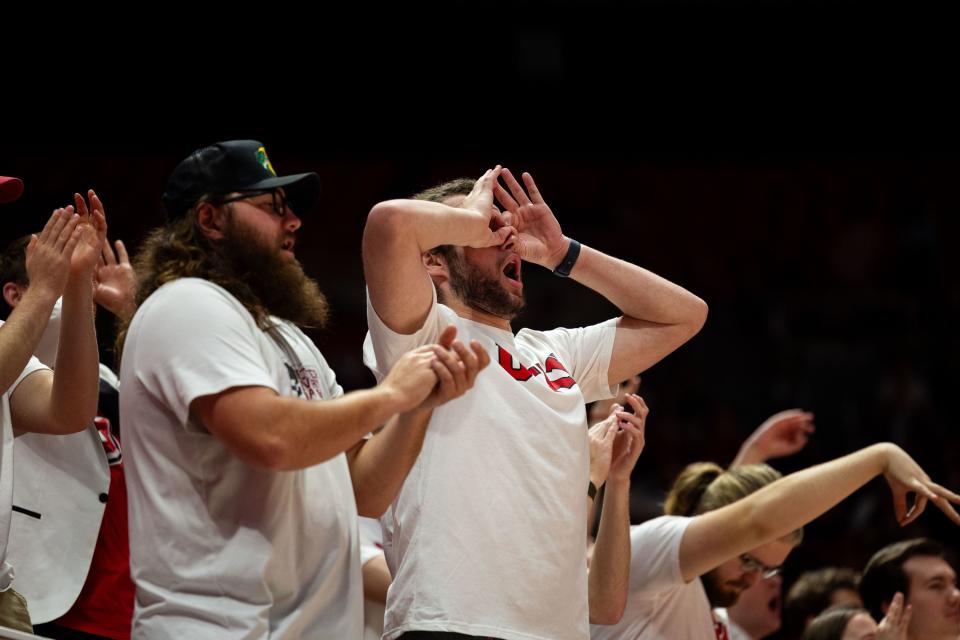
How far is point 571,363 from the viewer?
10.0 ft

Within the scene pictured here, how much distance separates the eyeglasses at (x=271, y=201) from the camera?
2.36 metres

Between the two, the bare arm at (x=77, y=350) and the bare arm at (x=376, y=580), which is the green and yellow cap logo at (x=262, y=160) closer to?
the bare arm at (x=77, y=350)

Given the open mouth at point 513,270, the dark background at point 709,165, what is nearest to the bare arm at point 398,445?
the open mouth at point 513,270

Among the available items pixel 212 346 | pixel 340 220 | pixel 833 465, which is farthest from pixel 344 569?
pixel 340 220

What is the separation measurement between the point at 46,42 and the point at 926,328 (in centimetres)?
631

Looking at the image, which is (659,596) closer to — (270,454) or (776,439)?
(776,439)

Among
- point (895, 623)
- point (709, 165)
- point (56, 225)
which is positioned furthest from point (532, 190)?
point (709, 165)

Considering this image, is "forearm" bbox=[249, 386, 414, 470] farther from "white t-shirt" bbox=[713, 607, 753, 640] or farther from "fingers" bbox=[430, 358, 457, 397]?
"white t-shirt" bbox=[713, 607, 753, 640]

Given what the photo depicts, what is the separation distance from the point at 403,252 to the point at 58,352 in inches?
36.2

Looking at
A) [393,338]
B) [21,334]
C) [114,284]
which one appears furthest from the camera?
[114,284]

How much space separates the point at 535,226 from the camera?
10.3 ft

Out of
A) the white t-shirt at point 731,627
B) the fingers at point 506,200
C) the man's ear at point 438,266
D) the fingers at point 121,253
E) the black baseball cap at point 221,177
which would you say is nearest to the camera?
the black baseball cap at point 221,177

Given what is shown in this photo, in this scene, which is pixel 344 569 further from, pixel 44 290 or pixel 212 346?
pixel 44 290

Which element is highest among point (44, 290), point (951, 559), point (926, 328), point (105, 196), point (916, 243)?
point (44, 290)
